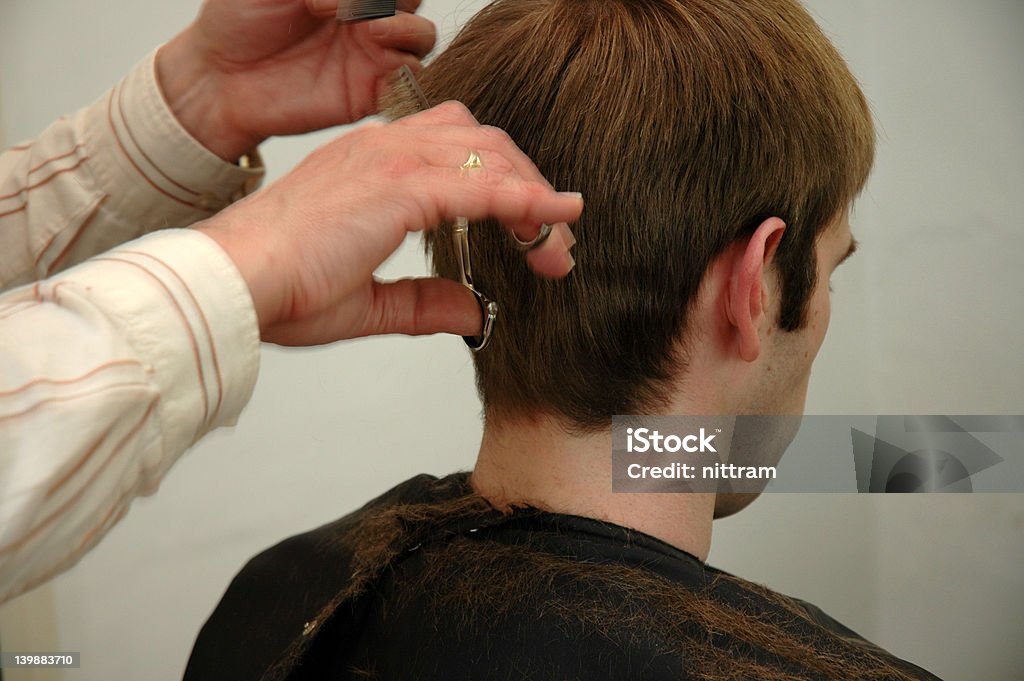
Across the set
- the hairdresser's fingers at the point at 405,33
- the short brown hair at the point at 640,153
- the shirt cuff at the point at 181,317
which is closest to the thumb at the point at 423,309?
the short brown hair at the point at 640,153

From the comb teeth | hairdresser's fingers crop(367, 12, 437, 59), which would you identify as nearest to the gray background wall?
hairdresser's fingers crop(367, 12, 437, 59)

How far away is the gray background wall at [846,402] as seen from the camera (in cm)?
222

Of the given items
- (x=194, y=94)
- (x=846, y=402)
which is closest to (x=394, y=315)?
(x=194, y=94)

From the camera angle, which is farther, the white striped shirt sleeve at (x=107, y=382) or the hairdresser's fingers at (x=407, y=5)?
the hairdresser's fingers at (x=407, y=5)

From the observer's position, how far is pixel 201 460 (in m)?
2.26

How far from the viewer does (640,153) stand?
1054 millimetres

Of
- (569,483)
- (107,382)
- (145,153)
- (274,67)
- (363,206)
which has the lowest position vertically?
(569,483)

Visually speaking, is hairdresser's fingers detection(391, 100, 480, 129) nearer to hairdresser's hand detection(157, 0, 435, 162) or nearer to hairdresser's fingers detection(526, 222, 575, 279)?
hairdresser's fingers detection(526, 222, 575, 279)

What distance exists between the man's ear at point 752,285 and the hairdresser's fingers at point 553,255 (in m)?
0.28

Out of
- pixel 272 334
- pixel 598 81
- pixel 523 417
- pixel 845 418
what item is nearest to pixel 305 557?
pixel 523 417

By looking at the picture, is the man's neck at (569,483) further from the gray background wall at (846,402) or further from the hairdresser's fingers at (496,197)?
the gray background wall at (846,402)

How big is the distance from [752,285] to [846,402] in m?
1.41

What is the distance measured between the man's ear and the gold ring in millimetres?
395

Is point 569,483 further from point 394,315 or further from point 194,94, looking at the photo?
point 194,94
